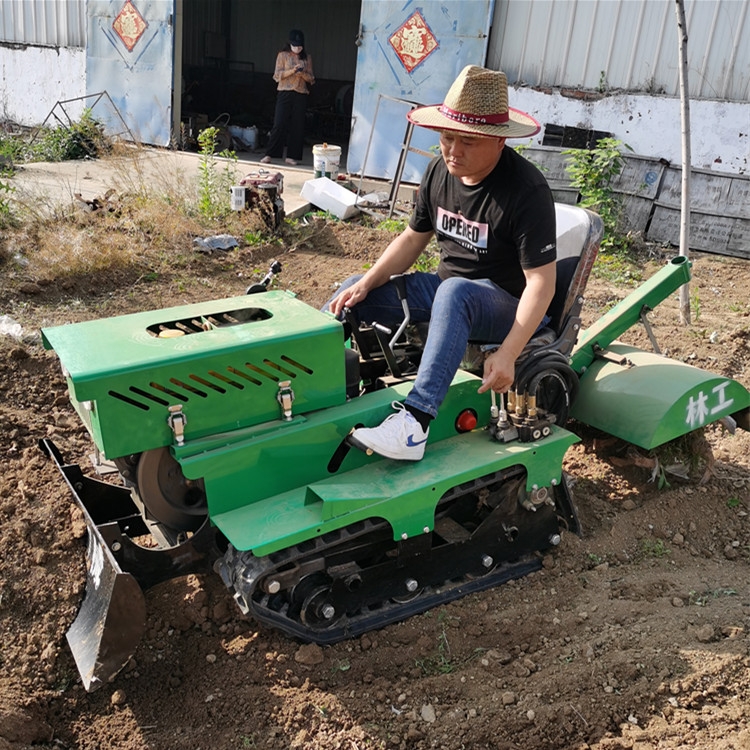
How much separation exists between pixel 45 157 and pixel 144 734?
407 inches

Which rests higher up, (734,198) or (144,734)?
(734,198)

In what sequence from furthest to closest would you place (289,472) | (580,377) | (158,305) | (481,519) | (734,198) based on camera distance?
(734,198) < (158,305) < (580,377) < (481,519) < (289,472)

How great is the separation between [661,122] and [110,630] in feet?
25.7

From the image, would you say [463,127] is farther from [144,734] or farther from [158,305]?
[158,305]

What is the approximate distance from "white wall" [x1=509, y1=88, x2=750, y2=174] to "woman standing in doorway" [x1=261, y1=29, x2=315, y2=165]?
3485 millimetres

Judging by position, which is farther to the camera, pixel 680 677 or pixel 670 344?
pixel 670 344

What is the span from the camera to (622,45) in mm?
8445

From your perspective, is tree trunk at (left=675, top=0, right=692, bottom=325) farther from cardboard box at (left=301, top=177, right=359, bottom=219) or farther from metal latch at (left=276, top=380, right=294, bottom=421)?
metal latch at (left=276, top=380, right=294, bottom=421)

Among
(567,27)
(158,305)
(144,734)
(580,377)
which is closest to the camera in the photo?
(144,734)

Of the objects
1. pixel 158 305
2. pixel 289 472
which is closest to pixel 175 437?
pixel 289 472

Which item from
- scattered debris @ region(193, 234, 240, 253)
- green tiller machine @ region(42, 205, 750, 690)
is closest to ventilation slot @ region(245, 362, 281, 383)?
green tiller machine @ region(42, 205, 750, 690)

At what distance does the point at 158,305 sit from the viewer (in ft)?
19.7

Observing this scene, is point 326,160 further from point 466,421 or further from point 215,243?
point 466,421

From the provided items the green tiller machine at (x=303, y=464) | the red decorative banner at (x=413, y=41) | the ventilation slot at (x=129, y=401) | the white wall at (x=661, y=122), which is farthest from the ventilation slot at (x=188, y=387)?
the red decorative banner at (x=413, y=41)
